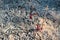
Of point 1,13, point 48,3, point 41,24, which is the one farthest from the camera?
point 48,3

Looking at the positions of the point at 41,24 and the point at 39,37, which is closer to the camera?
the point at 39,37

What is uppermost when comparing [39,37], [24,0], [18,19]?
[24,0]

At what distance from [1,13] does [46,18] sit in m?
1.28

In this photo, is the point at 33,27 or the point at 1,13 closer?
the point at 33,27

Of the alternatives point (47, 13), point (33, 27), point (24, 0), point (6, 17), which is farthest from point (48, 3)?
point (6, 17)

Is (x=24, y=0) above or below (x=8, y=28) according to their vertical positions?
above

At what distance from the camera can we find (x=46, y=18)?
4.21 metres

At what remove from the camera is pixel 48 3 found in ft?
15.3

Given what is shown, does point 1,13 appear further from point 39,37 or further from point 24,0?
point 39,37

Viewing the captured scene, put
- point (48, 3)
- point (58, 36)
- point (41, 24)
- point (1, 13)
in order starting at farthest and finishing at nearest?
1. point (48, 3)
2. point (1, 13)
3. point (41, 24)
4. point (58, 36)

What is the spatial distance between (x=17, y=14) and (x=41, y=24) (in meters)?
0.77

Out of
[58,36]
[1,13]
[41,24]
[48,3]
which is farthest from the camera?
[48,3]

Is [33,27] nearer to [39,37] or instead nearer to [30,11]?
[39,37]

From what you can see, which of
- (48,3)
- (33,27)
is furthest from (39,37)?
(48,3)
